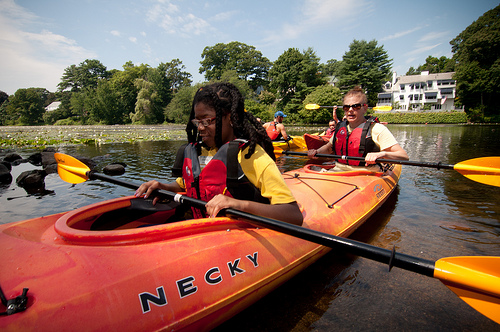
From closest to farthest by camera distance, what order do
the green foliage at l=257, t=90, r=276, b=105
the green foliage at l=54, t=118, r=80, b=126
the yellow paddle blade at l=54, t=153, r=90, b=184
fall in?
the yellow paddle blade at l=54, t=153, r=90, b=184, the green foliage at l=257, t=90, r=276, b=105, the green foliage at l=54, t=118, r=80, b=126

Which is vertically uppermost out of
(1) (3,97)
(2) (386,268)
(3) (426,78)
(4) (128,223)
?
(1) (3,97)

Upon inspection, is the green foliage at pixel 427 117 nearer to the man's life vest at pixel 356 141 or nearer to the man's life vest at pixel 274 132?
the man's life vest at pixel 274 132

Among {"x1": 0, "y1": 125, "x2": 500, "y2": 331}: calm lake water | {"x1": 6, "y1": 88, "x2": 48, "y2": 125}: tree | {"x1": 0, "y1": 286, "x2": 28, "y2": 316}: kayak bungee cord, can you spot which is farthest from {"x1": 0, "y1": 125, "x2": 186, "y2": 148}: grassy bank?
{"x1": 6, "y1": 88, "x2": 48, "y2": 125}: tree

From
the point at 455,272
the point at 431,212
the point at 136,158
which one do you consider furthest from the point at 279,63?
the point at 455,272

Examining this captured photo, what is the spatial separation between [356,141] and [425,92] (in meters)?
58.7

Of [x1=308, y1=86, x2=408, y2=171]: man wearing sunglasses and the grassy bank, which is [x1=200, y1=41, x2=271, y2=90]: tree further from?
[x1=308, y1=86, x2=408, y2=171]: man wearing sunglasses

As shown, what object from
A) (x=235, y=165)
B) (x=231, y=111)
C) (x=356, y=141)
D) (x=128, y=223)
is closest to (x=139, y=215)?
(x=128, y=223)

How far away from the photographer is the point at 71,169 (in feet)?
12.0

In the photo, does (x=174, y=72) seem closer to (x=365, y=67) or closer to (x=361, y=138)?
(x=365, y=67)

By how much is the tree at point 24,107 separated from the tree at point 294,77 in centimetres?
5640

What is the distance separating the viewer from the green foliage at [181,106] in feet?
139

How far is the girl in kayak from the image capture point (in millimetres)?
1791

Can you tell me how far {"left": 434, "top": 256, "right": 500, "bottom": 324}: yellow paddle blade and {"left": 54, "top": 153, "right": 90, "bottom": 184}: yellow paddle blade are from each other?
Answer: 13.0ft

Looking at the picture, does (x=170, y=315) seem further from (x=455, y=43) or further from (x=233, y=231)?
(x=455, y=43)
